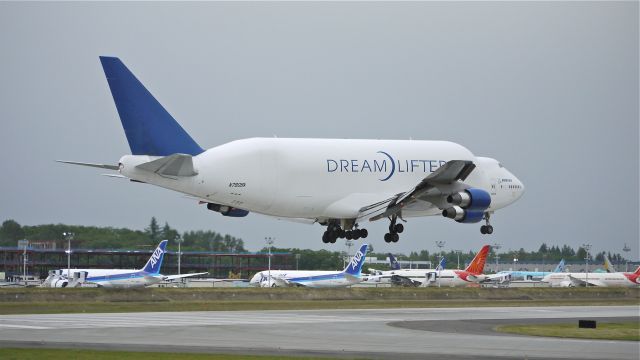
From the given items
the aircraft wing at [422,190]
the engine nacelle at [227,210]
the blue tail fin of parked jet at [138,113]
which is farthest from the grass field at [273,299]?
the aircraft wing at [422,190]

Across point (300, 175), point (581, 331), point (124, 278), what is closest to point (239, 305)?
Answer: point (581, 331)

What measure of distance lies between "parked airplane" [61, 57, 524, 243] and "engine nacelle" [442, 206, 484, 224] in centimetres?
6

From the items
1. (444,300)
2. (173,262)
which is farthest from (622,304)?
(173,262)

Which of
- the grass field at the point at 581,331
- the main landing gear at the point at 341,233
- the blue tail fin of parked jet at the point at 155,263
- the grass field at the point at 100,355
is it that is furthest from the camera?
the blue tail fin of parked jet at the point at 155,263

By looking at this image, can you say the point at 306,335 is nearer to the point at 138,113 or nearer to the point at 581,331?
the point at 138,113

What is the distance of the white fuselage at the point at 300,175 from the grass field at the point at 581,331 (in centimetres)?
1396

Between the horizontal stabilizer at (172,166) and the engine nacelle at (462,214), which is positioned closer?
the horizontal stabilizer at (172,166)

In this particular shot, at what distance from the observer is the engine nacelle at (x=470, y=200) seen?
5688 cm

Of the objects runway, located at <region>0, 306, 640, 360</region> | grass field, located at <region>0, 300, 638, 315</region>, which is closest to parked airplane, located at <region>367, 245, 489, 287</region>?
grass field, located at <region>0, 300, 638, 315</region>

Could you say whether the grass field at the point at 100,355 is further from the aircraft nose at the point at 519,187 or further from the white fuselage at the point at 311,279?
the white fuselage at the point at 311,279

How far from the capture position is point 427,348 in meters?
51.7

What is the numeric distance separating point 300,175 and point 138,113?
30.4 feet

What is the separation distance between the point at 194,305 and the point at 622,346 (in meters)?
50.8

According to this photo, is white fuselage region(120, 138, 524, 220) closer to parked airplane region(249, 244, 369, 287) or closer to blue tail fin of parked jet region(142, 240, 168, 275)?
parked airplane region(249, 244, 369, 287)
